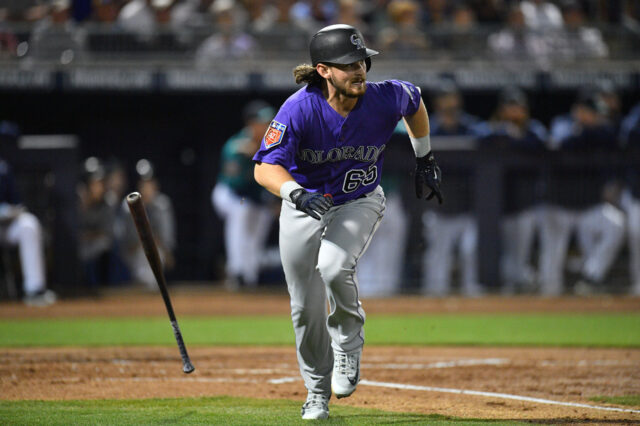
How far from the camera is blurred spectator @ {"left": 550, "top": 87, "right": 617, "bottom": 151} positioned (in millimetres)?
11305

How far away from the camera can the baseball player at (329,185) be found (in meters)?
4.27

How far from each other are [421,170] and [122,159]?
A: 9162mm

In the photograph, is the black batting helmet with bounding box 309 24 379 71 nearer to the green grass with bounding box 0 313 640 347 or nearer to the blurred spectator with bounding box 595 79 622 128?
the green grass with bounding box 0 313 640 347

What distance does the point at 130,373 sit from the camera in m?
5.96

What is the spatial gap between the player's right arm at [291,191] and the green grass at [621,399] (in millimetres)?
1942

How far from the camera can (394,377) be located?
5.89m

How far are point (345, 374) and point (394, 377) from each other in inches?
64.1

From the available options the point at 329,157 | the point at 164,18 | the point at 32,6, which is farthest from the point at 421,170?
the point at 32,6

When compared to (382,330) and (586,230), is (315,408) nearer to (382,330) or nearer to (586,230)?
(382,330)

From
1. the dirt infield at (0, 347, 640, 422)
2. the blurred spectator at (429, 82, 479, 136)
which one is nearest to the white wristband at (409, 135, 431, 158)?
the dirt infield at (0, 347, 640, 422)

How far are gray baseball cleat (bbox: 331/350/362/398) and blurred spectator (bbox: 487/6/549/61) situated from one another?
29.0ft

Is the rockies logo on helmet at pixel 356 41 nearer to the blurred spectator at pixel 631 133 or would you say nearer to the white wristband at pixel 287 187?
the white wristband at pixel 287 187

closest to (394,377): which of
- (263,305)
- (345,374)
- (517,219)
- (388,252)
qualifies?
(345,374)

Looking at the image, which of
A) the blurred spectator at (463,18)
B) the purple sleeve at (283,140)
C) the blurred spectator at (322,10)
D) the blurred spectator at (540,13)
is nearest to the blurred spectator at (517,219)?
the blurred spectator at (463,18)
